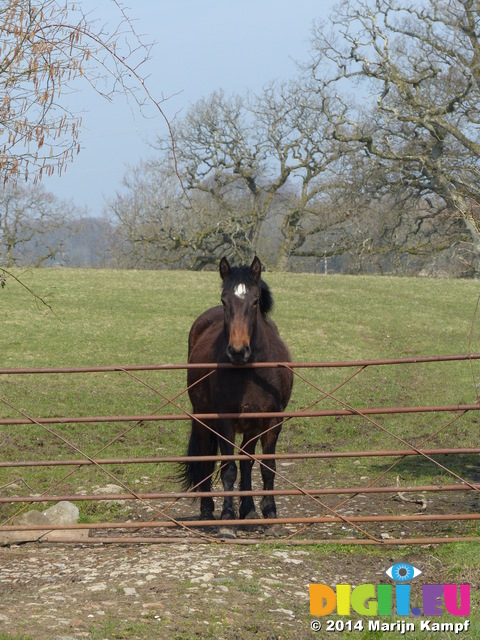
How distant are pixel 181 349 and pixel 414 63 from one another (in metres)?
19.6

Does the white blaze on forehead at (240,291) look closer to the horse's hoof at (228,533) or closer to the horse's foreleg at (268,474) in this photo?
the horse's foreleg at (268,474)

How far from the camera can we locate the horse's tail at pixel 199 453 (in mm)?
8188

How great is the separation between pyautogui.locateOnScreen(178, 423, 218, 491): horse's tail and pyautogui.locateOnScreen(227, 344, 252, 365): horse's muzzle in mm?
1585

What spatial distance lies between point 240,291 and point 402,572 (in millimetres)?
2710

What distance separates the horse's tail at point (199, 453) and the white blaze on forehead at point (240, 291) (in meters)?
1.80

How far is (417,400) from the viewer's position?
568 inches

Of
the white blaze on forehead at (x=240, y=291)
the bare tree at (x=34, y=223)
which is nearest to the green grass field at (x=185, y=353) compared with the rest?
the white blaze on forehead at (x=240, y=291)

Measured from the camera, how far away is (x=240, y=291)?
7.01 metres

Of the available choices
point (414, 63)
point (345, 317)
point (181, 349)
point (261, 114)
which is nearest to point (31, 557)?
point (181, 349)

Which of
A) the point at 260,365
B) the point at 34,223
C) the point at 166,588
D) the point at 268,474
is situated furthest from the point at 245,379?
the point at 34,223

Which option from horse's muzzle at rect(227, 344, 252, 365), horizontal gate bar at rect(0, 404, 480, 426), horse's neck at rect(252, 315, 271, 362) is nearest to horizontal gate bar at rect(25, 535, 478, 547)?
horizontal gate bar at rect(0, 404, 480, 426)

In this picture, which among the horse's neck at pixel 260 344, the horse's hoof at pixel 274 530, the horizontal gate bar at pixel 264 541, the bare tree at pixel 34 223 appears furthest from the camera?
the bare tree at pixel 34 223

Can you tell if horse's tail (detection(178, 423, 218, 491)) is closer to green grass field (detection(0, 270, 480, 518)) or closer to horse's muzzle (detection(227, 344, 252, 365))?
green grass field (detection(0, 270, 480, 518))

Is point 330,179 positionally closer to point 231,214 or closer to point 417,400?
point 231,214
